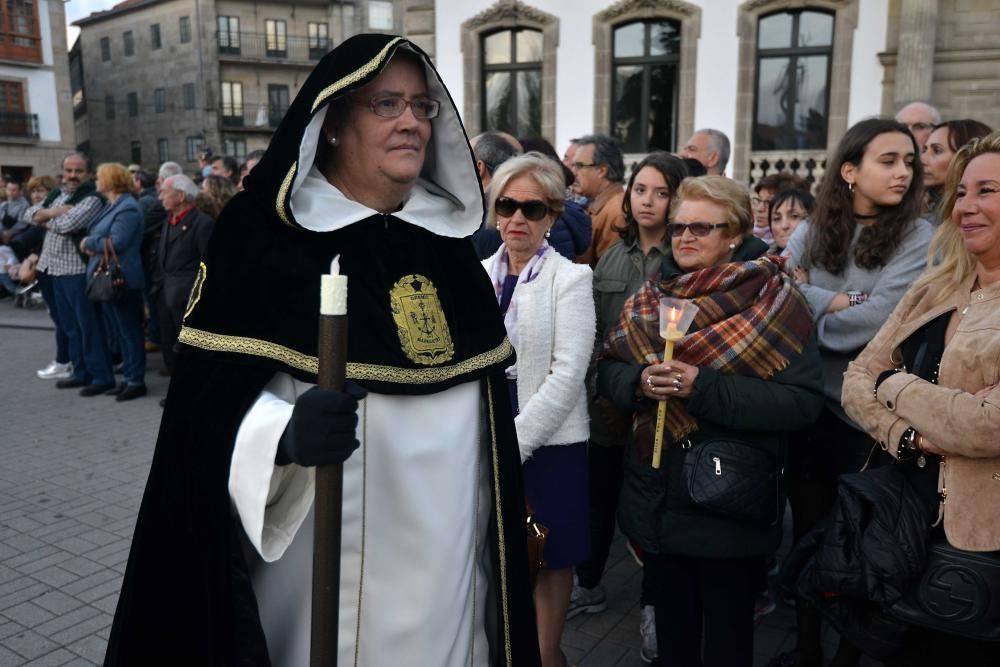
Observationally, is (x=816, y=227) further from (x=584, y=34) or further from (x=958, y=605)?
(x=584, y=34)

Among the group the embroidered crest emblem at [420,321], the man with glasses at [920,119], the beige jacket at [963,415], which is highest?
the man with glasses at [920,119]

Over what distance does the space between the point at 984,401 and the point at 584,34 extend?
510 inches

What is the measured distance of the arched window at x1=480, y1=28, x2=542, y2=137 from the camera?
565 inches

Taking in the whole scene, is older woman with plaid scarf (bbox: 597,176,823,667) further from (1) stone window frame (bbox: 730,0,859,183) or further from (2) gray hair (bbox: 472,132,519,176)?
(1) stone window frame (bbox: 730,0,859,183)

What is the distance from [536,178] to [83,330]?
619 cm

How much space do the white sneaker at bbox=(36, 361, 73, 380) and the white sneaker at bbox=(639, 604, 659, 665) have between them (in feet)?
23.8

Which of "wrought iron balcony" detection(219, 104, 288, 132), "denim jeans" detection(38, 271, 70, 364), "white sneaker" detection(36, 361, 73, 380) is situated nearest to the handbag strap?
"denim jeans" detection(38, 271, 70, 364)

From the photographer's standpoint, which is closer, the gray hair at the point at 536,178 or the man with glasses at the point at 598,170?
the gray hair at the point at 536,178

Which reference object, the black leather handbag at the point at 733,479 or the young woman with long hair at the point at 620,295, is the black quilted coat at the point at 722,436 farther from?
the young woman with long hair at the point at 620,295

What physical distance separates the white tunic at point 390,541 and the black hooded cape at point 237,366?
0.05 metres

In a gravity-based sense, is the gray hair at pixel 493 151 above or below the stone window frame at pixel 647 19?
A: below

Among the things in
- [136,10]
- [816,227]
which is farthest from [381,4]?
[816,227]

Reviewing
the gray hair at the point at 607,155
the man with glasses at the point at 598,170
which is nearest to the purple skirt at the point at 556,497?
the man with glasses at the point at 598,170

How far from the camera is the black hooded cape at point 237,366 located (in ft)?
5.38
